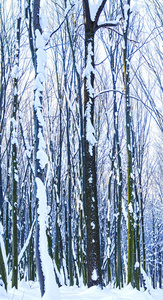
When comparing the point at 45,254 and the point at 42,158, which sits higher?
the point at 42,158

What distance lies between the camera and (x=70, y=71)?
24.2ft

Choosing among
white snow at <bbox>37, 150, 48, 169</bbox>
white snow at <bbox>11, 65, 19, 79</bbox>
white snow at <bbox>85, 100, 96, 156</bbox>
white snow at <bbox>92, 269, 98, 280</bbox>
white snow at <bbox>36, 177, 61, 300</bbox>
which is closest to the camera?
white snow at <bbox>36, 177, 61, 300</bbox>

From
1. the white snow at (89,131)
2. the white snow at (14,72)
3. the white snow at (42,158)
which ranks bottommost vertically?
the white snow at (42,158)

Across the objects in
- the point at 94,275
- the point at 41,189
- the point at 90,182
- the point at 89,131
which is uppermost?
the point at 89,131

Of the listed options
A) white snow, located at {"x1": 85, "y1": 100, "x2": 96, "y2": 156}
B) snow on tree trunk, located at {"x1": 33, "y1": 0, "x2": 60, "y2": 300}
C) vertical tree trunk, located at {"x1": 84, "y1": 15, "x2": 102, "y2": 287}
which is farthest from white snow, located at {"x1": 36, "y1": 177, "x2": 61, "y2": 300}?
white snow, located at {"x1": 85, "y1": 100, "x2": 96, "y2": 156}

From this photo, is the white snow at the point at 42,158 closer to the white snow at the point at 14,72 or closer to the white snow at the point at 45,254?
the white snow at the point at 45,254

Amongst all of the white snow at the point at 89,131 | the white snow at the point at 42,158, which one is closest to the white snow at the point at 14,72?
the white snow at the point at 89,131

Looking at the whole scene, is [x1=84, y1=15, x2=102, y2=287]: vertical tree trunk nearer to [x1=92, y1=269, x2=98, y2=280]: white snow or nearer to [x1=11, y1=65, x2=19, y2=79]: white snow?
[x1=92, y1=269, x2=98, y2=280]: white snow

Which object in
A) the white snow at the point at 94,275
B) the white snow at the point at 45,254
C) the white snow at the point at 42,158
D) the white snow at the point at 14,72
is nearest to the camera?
the white snow at the point at 45,254

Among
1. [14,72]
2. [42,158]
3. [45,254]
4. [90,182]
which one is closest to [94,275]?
[90,182]

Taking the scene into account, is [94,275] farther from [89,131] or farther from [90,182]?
[89,131]

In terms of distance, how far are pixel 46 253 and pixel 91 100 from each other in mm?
2499

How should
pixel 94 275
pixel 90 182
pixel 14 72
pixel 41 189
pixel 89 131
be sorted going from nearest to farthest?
pixel 41 189 < pixel 94 275 < pixel 90 182 < pixel 89 131 < pixel 14 72

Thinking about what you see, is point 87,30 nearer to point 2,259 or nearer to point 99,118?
point 2,259
